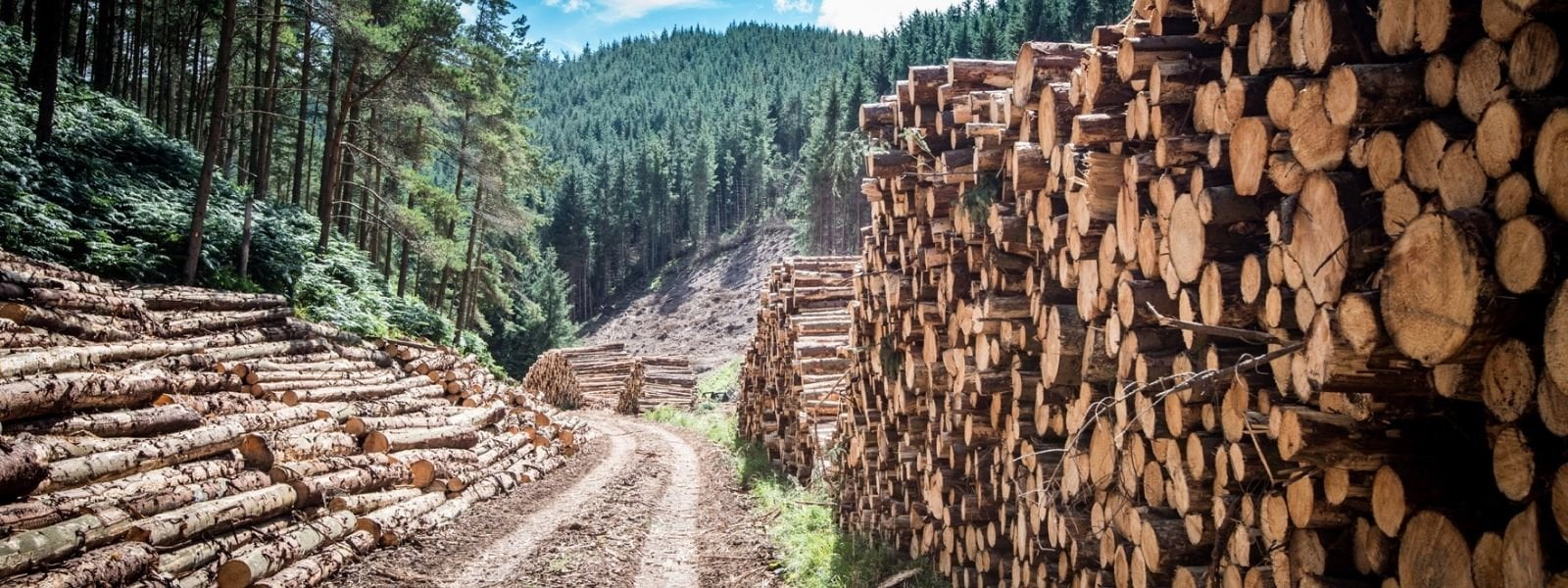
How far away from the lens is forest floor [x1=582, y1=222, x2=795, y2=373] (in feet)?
190

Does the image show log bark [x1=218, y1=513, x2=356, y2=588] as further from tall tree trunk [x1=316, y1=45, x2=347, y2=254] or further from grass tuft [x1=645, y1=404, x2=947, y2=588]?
tall tree trunk [x1=316, y1=45, x2=347, y2=254]

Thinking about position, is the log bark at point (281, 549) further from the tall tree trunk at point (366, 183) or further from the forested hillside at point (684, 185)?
the forested hillside at point (684, 185)

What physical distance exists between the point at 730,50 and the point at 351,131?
557 feet

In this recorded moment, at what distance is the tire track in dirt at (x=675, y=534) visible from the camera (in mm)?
8688

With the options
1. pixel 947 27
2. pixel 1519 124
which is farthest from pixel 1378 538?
pixel 947 27

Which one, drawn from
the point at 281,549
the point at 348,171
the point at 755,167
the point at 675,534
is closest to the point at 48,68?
the point at 348,171

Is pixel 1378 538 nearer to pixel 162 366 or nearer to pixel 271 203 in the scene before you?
pixel 162 366

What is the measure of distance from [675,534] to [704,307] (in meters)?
55.0

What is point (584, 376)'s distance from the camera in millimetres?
33750

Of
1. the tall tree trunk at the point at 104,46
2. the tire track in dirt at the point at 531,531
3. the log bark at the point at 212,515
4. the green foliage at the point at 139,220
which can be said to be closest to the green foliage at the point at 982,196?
the tire track in dirt at the point at 531,531

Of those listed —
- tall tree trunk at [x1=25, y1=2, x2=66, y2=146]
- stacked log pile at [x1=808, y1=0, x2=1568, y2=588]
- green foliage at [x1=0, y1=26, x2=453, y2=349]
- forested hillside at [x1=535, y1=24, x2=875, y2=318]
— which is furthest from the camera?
forested hillside at [x1=535, y1=24, x2=875, y2=318]

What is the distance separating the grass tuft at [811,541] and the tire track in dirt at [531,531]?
2439 millimetres

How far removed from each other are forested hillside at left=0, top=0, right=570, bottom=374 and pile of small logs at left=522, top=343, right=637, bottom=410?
2473 millimetres

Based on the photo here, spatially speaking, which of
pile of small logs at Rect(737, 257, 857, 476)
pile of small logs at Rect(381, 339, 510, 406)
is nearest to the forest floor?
pile of small logs at Rect(381, 339, 510, 406)
